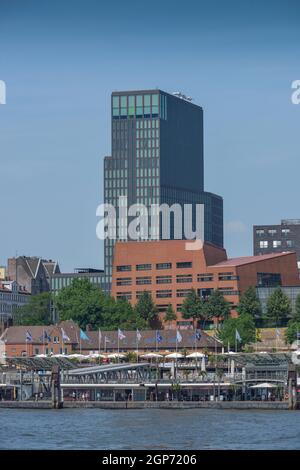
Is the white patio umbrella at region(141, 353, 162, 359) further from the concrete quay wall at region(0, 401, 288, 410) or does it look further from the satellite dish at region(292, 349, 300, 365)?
the concrete quay wall at region(0, 401, 288, 410)

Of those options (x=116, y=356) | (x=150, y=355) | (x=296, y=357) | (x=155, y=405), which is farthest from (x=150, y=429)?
(x=116, y=356)

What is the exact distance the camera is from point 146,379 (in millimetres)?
149875

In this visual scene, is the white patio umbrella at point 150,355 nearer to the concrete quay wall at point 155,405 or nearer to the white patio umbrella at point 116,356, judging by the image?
the white patio umbrella at point 116,356

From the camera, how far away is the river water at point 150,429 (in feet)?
282

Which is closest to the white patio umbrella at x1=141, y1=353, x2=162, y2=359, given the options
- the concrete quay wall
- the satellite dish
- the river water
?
the satellite dish

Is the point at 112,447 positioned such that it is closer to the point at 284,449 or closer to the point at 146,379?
the point at 284,449

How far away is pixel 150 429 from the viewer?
324 feet

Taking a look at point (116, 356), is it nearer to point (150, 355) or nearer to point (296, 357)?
point (150, 355)

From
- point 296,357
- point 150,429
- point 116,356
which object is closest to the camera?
point 150,429

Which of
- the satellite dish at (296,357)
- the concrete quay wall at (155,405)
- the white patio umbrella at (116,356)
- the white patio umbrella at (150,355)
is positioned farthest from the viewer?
the white patio umbrella at (116,356)

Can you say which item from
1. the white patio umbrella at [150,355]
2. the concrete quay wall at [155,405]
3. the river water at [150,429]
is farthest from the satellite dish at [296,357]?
the river water at [150,429]

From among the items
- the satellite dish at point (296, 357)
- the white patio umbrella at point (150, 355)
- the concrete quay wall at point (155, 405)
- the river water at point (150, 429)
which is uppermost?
the white patio umbrella at point (150, 355)

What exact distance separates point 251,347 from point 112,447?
116 meters
